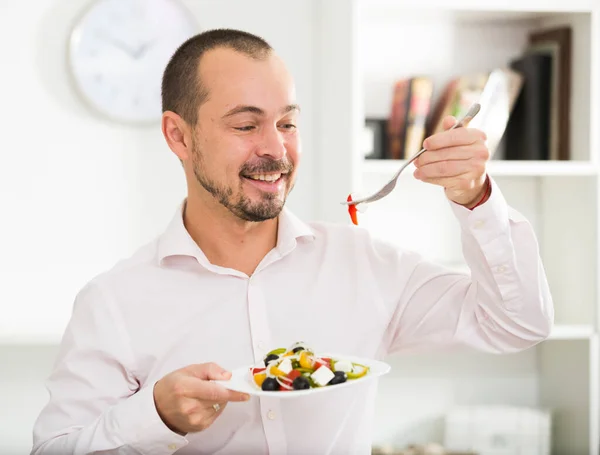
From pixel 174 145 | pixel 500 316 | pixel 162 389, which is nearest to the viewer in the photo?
pixel 162 389

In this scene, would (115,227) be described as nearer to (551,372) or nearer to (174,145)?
(174,145)

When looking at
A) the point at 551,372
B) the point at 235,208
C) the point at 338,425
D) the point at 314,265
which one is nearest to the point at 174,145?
the point at 235,208

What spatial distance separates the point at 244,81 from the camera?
61.4 inches

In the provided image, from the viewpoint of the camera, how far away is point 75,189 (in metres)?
2.67

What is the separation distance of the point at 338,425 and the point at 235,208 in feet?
1.46

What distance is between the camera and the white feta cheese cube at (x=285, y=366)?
135cm

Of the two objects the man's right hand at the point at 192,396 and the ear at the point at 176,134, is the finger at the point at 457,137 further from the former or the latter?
the ear at the point at 176,134

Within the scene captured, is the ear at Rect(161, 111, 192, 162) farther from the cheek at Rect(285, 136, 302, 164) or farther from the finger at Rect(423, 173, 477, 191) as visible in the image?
the finger at Rect(423, 173, 477, 191)

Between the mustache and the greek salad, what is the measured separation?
33 cm

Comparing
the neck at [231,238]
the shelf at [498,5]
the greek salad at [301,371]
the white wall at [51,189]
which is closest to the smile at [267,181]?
the neck at [231,238]

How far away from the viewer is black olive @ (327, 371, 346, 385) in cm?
135

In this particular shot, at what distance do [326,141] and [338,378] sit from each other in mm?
1400

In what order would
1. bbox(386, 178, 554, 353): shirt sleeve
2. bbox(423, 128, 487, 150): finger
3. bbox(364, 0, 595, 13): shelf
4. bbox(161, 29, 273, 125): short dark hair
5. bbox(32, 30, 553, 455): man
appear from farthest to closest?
bbox(364, 0, 595, 13): shelf → bbox(161, 29, 273, 125): short dark hair → bbox(32, 30, 553, 455): man → bbox(386, 178, 554, 353): shirt sleeve → bbox(423, 128, 487, 150): finger

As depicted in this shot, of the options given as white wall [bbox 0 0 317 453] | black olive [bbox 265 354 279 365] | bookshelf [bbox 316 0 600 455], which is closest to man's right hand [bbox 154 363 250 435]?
black olive [bbox 265 354 279 365]
